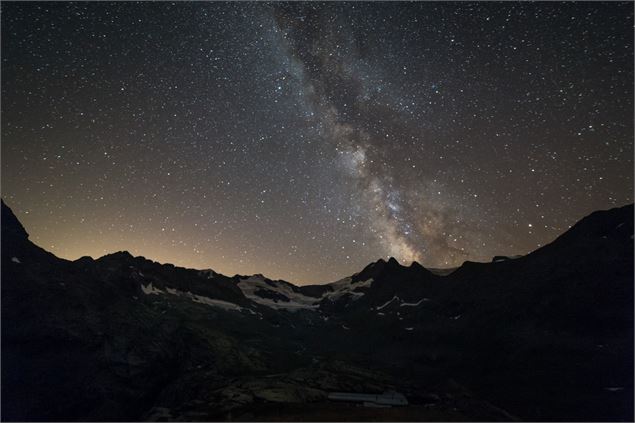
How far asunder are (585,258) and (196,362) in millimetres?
139784

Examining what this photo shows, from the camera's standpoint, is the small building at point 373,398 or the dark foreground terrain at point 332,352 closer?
the small building at point 373,398

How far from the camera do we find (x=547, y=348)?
12662cm

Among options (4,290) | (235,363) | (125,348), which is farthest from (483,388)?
(4,290)

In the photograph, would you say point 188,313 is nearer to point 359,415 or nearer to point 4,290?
point 4,290

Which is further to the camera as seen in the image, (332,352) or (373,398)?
(332,352)

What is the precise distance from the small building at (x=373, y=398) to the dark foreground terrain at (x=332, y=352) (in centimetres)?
328

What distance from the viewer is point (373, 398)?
81812mm

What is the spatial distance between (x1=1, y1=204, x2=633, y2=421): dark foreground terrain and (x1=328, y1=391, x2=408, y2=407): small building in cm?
328

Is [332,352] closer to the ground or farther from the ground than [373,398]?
farther from the ground

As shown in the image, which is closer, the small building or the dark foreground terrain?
the small building

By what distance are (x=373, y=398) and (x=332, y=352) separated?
78.5 m

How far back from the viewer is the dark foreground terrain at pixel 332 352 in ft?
285

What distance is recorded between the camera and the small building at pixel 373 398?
79.9 metres

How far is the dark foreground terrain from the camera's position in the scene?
285 feet
